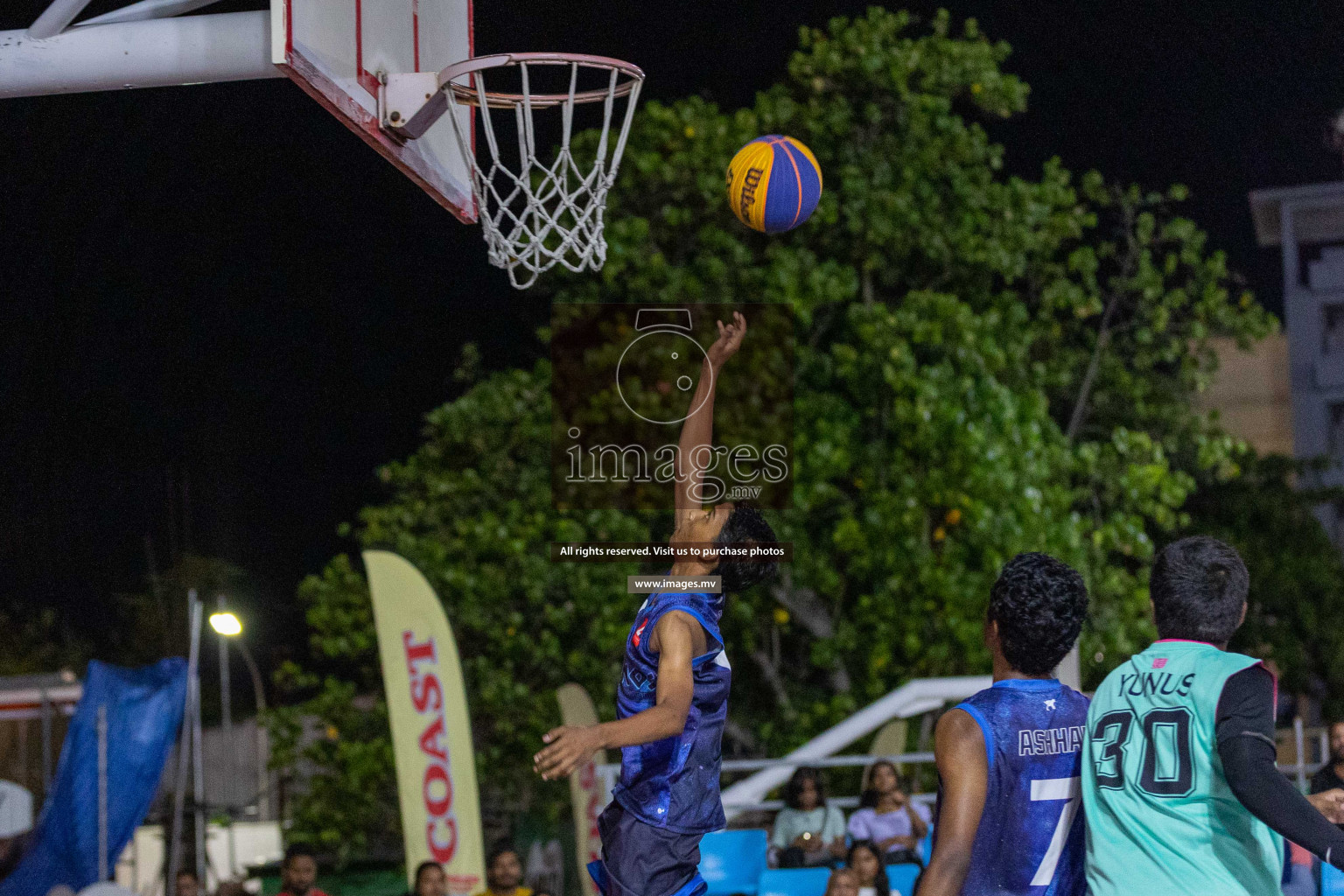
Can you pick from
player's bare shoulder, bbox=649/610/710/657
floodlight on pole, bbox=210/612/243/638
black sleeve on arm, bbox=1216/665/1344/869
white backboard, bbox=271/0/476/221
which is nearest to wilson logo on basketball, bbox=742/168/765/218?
white backboard, bbox=271/0/476/221

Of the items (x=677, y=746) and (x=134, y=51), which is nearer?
(x=677, y=746)

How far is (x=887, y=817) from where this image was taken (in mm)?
8883

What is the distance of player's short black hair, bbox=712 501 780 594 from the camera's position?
388 centimetres

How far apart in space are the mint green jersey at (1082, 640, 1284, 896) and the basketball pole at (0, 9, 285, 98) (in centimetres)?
370

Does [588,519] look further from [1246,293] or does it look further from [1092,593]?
[1246,293]

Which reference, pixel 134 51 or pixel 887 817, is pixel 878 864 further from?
pixel 134 51

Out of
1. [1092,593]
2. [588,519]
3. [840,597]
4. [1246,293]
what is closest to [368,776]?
[588,519]

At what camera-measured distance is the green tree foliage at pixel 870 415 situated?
40.4 ft

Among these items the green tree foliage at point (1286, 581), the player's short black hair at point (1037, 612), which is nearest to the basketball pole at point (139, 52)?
the player's short black hair at point (1037, 612)

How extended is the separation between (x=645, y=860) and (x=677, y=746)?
34 cm

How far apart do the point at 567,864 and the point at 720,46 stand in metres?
13.6

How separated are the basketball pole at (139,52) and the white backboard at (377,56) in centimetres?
20

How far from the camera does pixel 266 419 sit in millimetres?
22875

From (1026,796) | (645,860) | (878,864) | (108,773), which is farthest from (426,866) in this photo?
(1026,796)
